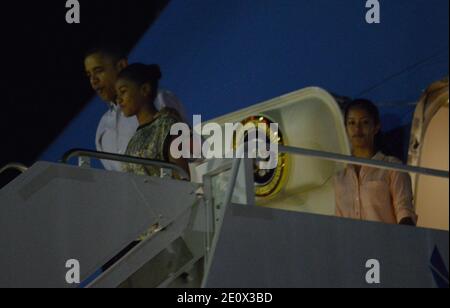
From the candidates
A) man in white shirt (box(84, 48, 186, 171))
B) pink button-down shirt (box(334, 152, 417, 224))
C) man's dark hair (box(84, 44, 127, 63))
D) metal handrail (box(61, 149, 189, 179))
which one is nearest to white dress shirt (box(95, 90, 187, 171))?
man in white shirt (box(84, 48, 186, 171))

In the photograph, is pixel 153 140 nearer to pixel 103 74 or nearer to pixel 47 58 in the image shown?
pixel 103 74

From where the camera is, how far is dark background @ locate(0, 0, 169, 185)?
12.0m

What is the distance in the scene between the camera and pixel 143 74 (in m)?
11.0

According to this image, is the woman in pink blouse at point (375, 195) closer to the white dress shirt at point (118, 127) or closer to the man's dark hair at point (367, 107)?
the man's dark hair at point (367, 107)

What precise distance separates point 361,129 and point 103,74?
353cm

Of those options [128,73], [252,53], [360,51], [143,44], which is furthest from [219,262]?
[143,44]

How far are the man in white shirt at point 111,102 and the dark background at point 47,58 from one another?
25cm

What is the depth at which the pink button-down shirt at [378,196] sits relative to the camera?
807 cm

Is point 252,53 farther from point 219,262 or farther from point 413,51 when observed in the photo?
point 219,262

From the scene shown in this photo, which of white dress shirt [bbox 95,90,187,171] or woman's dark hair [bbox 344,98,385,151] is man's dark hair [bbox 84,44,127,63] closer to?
white dress shirt [bbox 95,90,187,171]

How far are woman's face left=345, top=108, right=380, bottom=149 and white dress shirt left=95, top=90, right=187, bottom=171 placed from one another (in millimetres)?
2302

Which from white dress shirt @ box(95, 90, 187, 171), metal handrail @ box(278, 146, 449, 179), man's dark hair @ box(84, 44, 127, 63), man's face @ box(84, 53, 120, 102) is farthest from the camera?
man's dark hair @ box(84, 44, 127, 63)

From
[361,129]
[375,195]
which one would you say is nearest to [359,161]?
[375,195]

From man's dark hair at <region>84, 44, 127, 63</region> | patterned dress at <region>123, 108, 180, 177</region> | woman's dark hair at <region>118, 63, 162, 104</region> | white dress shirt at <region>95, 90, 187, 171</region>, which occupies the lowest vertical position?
patterned dress at <region>123, 108, 180, 177</region>
